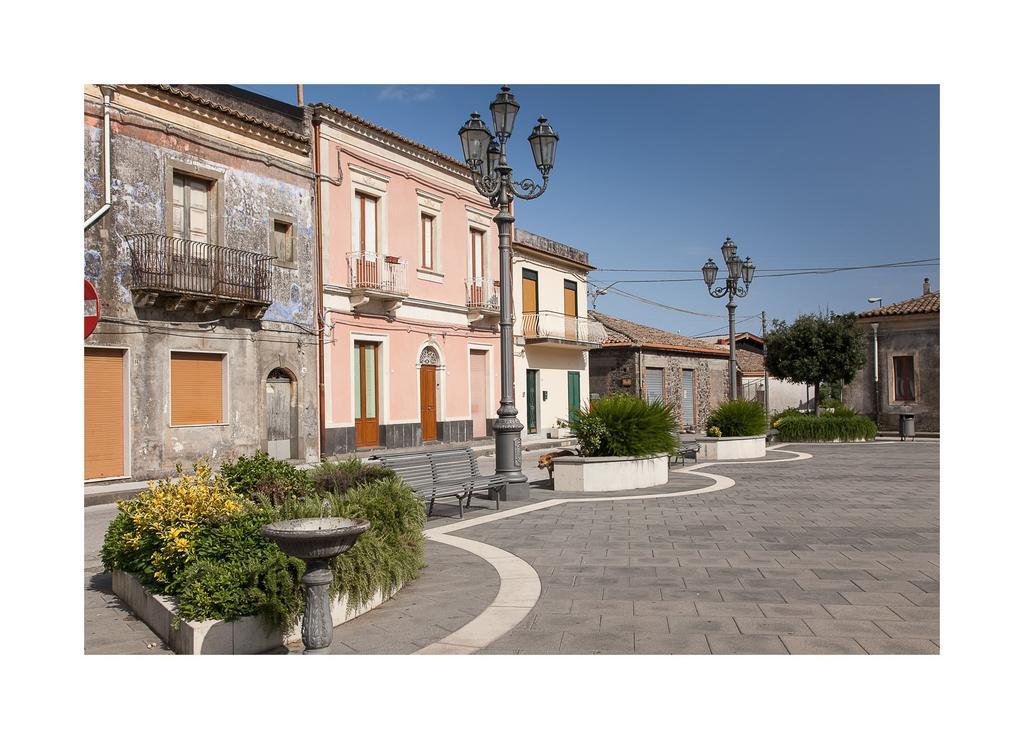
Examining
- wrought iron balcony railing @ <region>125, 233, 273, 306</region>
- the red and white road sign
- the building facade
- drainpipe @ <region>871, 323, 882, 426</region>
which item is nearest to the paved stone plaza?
the red and white road sign

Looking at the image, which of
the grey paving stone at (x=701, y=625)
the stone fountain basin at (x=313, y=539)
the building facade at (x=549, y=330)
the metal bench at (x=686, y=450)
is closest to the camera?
the stone fountain basin at (x=313, y=539)

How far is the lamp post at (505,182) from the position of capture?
34.4 feet

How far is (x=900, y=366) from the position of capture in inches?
1134

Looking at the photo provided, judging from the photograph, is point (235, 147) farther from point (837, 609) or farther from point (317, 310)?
point (837, 609)

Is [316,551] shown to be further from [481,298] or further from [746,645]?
[481,298]

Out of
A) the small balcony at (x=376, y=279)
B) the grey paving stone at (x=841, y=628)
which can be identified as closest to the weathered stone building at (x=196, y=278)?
the small balcony at (x=376, y=279)

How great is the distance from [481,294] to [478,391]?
2.98 metres

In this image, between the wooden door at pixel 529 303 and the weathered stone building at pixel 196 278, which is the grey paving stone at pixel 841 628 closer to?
the weathered stone building at pixel 196 278

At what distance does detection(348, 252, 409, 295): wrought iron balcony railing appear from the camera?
18656 mm

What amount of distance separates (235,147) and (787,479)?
1230cm

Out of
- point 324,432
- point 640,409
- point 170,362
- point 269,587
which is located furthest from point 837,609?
point 324,432

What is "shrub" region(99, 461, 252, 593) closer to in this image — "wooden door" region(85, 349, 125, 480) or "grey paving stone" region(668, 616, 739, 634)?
"grey paving stone" region(668, 616, 739, 634)

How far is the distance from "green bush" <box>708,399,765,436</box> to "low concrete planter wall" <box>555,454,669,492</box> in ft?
22.5

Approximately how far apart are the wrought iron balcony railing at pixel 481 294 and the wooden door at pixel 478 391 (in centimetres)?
149
